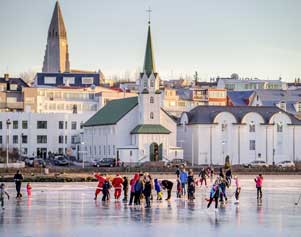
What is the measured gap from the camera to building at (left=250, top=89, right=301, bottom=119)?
520ft

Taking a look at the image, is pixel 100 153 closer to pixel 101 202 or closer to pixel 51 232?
pixel 101 202

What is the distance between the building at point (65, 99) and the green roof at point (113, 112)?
35.8 metres

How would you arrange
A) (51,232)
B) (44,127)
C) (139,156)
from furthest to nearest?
(44,127) → (139,156) → (51,232)

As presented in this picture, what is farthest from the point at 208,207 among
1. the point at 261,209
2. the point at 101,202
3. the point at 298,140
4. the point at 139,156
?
the point at 298,140

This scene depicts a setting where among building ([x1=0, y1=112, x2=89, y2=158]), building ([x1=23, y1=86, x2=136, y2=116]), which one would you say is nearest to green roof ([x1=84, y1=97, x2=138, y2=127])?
building ([x1=0, y1=112, x2=89, y2=158])

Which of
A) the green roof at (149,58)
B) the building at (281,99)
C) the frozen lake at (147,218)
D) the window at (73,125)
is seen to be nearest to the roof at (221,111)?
the green roof at (149,58)

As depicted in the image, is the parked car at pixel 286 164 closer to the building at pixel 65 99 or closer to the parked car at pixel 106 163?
the parked car at pixel 106 163

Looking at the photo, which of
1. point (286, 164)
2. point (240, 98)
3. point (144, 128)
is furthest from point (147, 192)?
point (240, 98)

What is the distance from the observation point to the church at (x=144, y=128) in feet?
419

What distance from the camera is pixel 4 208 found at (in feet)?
156

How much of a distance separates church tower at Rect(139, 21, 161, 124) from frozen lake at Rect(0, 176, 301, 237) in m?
74.7

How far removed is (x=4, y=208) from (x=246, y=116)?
8830 cm

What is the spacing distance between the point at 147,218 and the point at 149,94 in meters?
90.8

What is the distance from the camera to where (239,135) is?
436ft
